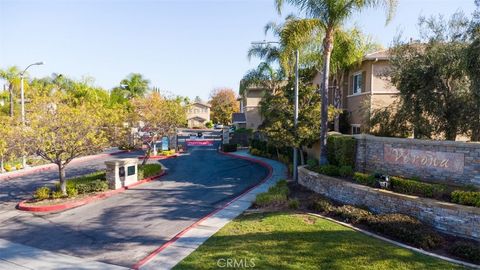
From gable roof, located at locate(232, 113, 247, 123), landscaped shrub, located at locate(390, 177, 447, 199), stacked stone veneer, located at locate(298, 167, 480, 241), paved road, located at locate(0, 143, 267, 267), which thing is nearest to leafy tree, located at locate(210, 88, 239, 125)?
gable roof, located at locate(232, 113, 247, 123)

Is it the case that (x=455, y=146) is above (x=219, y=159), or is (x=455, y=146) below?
above

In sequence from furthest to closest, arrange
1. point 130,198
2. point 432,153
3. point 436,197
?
point 130,198 < point 432,153 < point 436,197

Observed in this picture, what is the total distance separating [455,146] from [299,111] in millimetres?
9324

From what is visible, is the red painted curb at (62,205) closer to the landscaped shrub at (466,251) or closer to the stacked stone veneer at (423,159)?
the stacked stone veneer at (423,159)

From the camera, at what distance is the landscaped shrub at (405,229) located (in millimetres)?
9098

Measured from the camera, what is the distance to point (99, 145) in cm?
1580

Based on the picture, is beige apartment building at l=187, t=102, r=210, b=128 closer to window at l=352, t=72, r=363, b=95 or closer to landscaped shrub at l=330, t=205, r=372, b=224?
window at l=352, t=72, r=363, b=95

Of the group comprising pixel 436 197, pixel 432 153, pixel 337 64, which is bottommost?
pixel 436 197

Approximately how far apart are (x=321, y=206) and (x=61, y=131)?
1144 cm

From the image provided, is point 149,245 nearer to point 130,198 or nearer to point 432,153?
point 130,198

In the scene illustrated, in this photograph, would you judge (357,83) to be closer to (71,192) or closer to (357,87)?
(357,87)

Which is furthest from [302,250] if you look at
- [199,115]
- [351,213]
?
[199,115]

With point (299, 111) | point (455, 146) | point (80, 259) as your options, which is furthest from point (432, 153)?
point (80, 259)

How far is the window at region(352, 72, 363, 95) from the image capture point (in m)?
22.8
